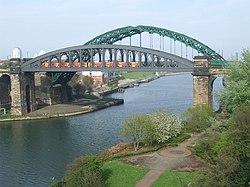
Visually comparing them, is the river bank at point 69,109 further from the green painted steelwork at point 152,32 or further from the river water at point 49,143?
the green painted steelwork at point 152,32

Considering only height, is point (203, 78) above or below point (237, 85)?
above

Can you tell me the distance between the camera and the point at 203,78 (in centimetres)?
4856

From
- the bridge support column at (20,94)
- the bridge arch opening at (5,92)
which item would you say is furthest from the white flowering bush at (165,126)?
the bridge arch opening at (5,92)

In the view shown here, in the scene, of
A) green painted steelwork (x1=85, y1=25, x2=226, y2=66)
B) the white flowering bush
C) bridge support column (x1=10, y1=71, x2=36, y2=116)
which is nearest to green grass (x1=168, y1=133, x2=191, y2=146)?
the white flowering bush

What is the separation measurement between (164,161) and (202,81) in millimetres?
20926

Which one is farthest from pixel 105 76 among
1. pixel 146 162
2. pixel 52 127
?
pixel 146 162

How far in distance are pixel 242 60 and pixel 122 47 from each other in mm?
28650

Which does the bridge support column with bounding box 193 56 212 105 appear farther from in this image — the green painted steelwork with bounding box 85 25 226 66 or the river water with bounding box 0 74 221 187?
the river water with bounding box 0 74 221 187

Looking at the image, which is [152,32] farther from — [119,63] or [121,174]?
[121,174]

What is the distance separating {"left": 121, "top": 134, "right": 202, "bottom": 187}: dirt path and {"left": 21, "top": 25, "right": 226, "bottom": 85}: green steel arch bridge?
20.9 meters

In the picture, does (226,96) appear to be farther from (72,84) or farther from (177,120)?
(72,84)

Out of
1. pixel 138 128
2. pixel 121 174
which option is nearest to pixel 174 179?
pixel 121 174

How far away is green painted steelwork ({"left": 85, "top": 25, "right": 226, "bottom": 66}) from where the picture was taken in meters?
58.9

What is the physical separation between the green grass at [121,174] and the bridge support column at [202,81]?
21.9 meters
